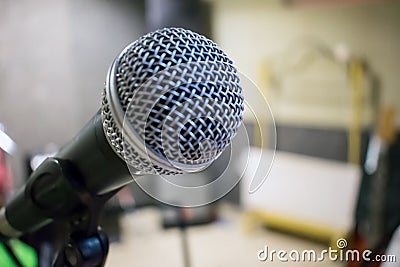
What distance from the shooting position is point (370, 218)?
2098 millimetres

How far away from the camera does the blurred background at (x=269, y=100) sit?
2.36 metres

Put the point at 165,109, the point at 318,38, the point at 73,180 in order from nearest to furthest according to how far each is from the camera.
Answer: the point at 165,109, the point at 73,180, the point at 318,38

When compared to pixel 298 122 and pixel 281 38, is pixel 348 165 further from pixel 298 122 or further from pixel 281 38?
pixel 281 38

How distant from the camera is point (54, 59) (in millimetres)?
2838

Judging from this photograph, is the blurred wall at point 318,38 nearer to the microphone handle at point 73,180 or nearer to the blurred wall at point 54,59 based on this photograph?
the blurred wall at point 54,59

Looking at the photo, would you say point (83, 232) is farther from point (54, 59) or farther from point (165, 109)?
point (54, 59)

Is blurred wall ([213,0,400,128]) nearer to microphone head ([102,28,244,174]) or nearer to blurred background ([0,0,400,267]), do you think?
blurred background ([0,0,400,267])

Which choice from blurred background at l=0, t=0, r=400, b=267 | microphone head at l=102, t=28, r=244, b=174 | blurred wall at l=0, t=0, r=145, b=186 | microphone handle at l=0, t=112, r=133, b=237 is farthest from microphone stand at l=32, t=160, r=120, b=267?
blurred wall at l=0, t=0, r=145, b=186

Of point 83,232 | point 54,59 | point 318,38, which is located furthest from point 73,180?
point 54,59

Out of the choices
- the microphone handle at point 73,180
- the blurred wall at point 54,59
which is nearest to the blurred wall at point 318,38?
the blurred wall at point 54,59

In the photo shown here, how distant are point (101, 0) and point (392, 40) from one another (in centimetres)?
176

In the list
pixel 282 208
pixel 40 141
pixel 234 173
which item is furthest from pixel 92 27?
pixel 234 173

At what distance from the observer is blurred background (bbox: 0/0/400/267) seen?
2.36 meters

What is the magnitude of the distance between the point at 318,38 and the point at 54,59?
5.34ft
